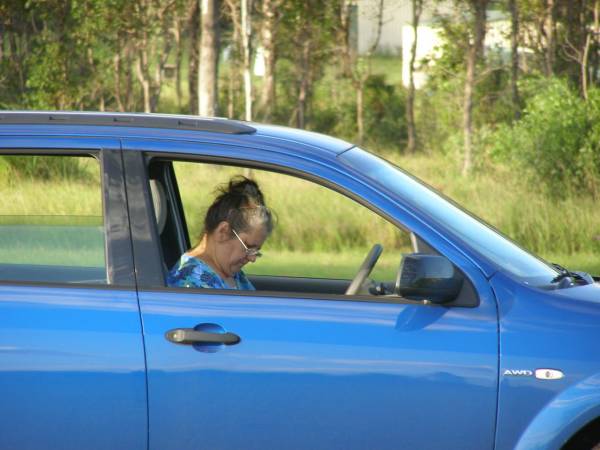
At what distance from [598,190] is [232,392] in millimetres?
12055

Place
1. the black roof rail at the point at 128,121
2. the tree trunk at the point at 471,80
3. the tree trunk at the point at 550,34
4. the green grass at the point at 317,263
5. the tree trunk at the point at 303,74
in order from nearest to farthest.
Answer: the black roof rail at the point at 128,121 < the green grass at the point at 317,263 < the tree trunk at the point at 471,80 < the tree trunk at the point at 550,34 < the tree trunk at the point at 303,74

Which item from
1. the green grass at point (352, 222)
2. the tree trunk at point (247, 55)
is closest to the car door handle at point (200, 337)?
the green grass at point (352, 222)

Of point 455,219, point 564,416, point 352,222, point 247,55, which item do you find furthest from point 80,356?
point 247,55

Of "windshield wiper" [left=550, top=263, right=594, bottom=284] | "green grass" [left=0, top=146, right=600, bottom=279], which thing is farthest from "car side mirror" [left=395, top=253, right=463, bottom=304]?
"green grass" [left=0, top=146, right=600, bottom=279]

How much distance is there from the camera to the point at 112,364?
150 inches

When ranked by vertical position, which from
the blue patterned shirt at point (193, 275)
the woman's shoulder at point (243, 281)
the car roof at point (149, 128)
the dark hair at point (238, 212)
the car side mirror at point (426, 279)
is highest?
the car roof at point (149, 128)

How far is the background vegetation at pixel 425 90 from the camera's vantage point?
582 inches

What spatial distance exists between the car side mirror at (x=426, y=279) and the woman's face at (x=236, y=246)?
842mm

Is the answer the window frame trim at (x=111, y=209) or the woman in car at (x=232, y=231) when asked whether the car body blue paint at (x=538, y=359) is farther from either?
the window frame trim at (x=111, y=209)

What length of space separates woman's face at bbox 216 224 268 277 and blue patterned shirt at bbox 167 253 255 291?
0.32 feet

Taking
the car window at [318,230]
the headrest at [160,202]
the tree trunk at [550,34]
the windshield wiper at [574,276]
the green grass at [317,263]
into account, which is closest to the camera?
the windshield wiper at [574,276]

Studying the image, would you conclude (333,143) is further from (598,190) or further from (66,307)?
(598,190)

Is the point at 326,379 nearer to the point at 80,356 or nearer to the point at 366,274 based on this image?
the point at 366,274

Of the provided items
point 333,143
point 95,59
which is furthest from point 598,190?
point 95,59
